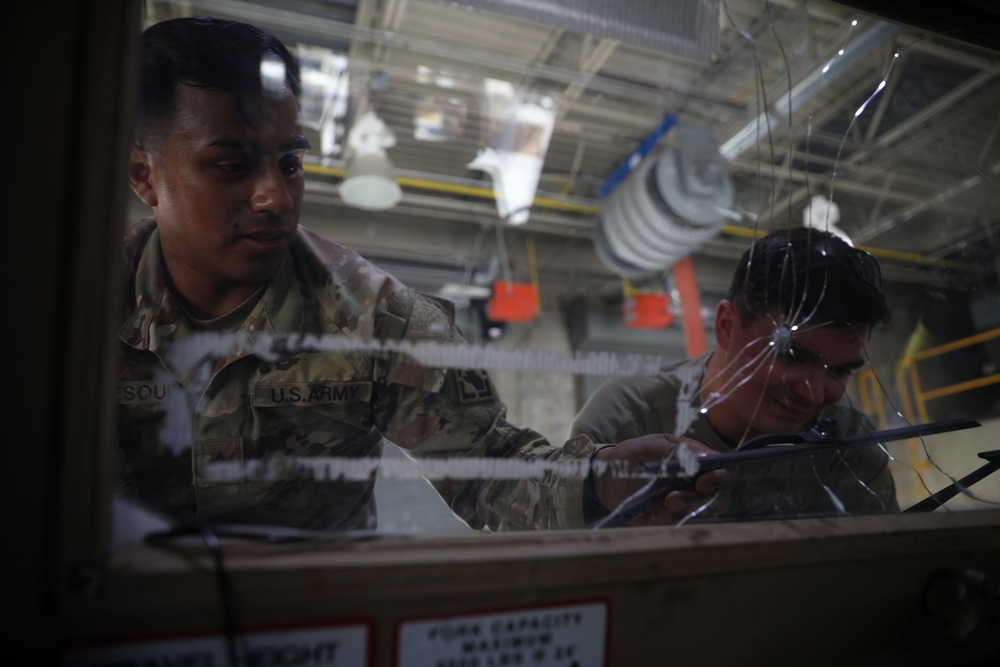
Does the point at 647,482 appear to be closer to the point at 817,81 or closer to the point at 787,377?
the point at 787,377

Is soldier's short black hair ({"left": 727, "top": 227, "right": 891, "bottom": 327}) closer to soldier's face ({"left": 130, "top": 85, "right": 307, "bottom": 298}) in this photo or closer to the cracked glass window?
the cracked glass window

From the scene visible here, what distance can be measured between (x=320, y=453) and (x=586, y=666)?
445mm

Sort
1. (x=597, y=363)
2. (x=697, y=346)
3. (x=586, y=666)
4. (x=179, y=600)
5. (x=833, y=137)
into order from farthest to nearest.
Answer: (x=697, y=346) → (x=833, y=137) → (x=597, y=363) → (x=586, y=666) → (x=179, y=600)

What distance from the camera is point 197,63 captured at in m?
0.72

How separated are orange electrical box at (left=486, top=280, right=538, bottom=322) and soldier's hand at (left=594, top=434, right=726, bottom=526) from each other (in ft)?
1.24

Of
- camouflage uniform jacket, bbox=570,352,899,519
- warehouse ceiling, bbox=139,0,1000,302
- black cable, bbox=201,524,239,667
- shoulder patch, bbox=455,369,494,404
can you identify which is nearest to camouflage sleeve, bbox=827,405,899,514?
camouflage uniform jacket, bbox=570,352,899,519

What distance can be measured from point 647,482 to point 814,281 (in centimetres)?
48

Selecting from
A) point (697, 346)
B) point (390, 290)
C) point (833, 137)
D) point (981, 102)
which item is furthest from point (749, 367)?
point (981, 102)

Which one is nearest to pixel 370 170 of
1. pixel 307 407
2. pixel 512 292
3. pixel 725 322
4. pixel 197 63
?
pixel 512 292

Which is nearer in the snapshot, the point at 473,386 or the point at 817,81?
the point at 473,386

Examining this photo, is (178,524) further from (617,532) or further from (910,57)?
(910,57)

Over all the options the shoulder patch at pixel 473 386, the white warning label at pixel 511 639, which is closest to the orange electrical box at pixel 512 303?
the shoulder patch at pixel 473 386

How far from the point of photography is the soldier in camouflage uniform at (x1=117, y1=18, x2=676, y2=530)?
68cm

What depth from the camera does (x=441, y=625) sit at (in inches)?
17.3
